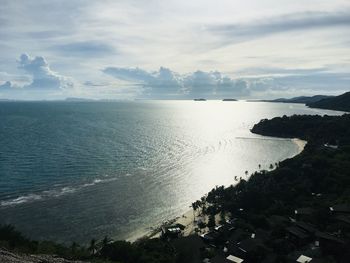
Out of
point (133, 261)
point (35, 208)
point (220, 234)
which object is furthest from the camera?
point (35, 208)

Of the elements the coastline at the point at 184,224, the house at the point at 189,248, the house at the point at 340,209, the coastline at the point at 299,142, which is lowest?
the coastline at the point at 299,142

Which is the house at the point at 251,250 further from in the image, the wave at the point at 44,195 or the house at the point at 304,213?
the wave at the point at 44,195

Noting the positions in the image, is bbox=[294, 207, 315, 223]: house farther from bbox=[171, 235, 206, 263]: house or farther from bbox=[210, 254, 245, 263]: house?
bbox=[171, 235, 206, 263]: house

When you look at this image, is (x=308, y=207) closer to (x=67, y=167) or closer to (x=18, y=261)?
(x=18, y=261)

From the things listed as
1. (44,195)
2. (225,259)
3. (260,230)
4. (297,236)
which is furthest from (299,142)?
(225,259)

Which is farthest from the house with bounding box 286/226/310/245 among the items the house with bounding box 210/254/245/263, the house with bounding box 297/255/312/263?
the house with bounding box 210/254/245/263

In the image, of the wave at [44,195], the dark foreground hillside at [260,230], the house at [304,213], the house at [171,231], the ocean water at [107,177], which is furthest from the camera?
the wave at [44,195]

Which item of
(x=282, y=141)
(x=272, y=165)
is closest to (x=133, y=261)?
(x=272, y=165)

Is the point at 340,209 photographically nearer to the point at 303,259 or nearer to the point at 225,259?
the point at 303,259

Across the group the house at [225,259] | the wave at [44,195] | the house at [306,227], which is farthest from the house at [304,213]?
the wave at [44,195]
